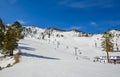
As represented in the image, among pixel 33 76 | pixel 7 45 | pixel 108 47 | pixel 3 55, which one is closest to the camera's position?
pixel 33 76

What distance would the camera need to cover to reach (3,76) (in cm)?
2755

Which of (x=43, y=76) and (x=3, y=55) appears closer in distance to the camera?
(x=43, y=76)

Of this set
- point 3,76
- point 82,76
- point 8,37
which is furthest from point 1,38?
point 82,76

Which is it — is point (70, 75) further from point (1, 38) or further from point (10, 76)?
point (1, 38)

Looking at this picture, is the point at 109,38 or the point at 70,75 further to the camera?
the point at 109,38

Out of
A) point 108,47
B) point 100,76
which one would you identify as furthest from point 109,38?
point 100,76

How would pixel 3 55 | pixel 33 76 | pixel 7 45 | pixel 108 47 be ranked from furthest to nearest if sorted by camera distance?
pixel 108 47 → pixel 3 55 → pixel 7 45 → pixel 33 76

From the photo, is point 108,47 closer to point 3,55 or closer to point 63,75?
point 3,55

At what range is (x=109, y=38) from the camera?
3162 inches

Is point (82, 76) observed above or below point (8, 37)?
below

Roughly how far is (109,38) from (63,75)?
185 ft

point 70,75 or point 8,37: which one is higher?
point 8,37

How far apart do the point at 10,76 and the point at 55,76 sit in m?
5.79


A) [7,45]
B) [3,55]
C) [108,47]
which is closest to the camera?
[7,45]
